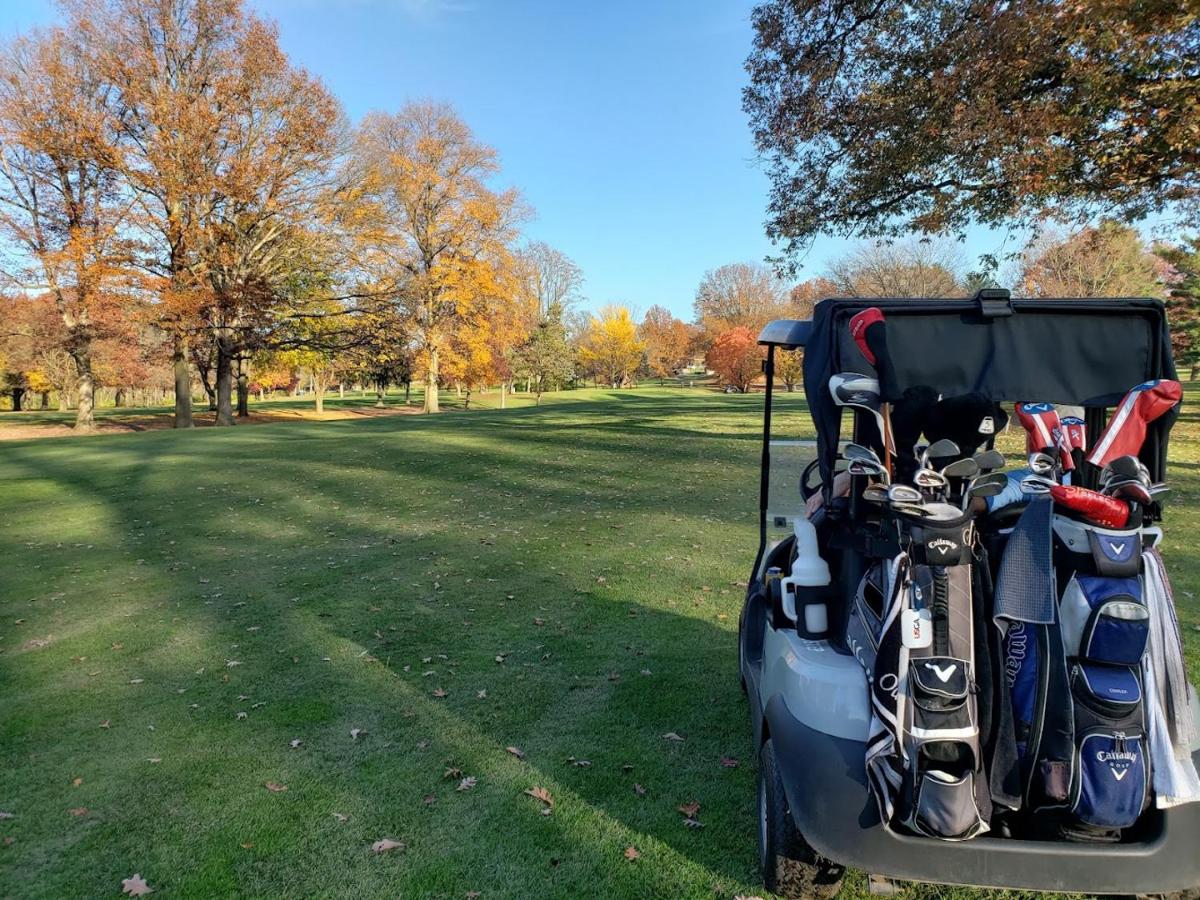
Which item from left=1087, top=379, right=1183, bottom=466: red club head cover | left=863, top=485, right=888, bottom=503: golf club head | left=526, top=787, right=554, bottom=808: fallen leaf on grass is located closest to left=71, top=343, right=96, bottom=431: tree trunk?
left=526, top=787, right=554, bottom=808: fallen leaf on grass

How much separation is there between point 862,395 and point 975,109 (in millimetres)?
9596

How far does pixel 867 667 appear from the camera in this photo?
2262 millimetres

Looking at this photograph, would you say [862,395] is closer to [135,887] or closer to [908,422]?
[908,422]

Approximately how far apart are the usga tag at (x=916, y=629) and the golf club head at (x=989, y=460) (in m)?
0.50

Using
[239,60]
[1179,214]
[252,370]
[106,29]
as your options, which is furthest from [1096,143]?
[252,370]

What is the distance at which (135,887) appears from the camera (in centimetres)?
267

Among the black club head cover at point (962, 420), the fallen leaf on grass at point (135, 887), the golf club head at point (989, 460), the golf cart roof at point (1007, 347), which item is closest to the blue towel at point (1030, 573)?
the golf club head at point (989, 460)

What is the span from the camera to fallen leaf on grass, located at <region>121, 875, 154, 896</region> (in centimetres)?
265

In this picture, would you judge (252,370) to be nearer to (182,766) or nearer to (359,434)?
(359,434)

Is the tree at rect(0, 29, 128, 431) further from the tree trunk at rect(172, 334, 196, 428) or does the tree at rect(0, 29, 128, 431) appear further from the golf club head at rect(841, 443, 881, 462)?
the golf club head at rect(841, 443, 881, 462)

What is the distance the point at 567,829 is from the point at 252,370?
142ft

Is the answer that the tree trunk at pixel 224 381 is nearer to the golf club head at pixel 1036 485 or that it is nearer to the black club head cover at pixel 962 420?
the black club head cover at pixel 962 420

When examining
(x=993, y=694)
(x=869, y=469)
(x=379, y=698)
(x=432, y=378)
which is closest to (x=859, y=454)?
(x=869, y=469)

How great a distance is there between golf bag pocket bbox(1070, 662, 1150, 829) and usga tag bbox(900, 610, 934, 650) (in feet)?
1.45
